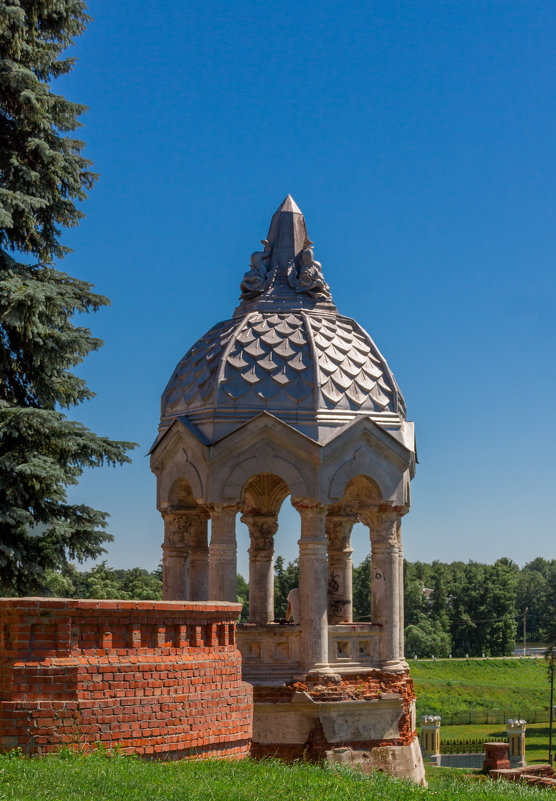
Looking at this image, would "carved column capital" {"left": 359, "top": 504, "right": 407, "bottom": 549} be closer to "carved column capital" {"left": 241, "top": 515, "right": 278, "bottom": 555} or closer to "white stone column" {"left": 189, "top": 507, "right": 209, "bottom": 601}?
"carved column capital" {"left": 241, "top": 515, "right": 278, "bottom": 555}

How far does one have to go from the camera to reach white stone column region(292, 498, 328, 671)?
52.3 ft

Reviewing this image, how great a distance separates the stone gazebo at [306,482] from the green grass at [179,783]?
464cm

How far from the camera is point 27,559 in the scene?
570 inches

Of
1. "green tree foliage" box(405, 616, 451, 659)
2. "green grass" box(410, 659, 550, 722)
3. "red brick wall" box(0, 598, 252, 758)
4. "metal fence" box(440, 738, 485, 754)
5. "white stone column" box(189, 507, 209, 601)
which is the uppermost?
"white stone column" box(189, 507, 209, 601)

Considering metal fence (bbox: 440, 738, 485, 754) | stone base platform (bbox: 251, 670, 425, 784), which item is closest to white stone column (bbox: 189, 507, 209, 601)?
stone base platform (bbox: 251, 670, 425, 784)

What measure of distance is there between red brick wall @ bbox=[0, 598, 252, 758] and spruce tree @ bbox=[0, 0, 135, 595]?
409 cm

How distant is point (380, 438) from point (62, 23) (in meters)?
7.27

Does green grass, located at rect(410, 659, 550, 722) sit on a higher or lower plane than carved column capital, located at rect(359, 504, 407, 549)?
lower

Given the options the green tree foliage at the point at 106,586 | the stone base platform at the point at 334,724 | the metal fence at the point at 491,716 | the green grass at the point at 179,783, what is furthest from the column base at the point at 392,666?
the metal fence at the point at 491,716

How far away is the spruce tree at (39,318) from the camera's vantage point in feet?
46.1

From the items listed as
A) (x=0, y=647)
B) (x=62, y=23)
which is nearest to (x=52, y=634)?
(x=0, y=647)

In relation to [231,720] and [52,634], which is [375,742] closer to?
[231,720]

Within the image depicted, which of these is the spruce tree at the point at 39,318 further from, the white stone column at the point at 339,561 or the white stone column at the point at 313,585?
the white stone column at the point at 339,561

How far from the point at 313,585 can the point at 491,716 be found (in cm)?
4866
